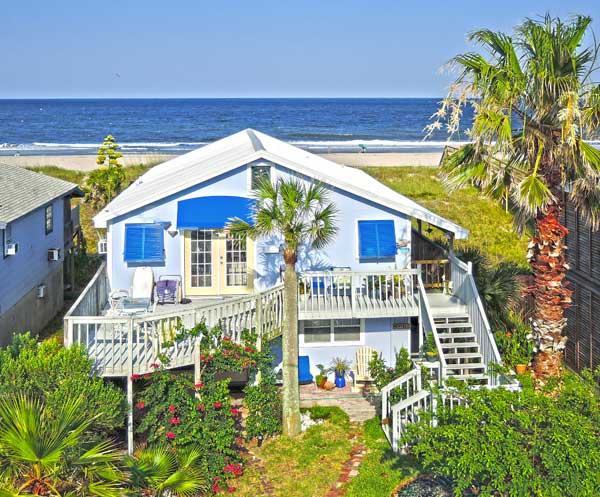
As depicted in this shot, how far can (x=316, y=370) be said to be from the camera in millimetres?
20078

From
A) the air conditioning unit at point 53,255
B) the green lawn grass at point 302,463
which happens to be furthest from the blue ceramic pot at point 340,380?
the air conditioning unit at point 53,255

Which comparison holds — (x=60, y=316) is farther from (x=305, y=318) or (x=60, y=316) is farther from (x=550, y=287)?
(x=550, y=287)

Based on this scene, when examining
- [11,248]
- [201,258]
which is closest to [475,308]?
[201,258]

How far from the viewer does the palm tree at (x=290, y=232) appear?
616 inches

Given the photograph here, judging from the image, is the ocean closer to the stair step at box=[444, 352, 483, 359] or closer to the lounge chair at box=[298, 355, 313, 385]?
the lounge chair at box=[298, 355, 313, 385]

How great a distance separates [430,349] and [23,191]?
13158 millimetres

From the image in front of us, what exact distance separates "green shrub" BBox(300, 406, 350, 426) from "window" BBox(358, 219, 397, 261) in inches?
164

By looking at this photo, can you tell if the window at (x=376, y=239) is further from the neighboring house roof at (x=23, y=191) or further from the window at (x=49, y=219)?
the window at (x=49, y=219)

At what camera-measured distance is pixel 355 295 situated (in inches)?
770

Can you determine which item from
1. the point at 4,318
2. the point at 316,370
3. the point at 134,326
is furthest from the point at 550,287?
the point at 4,318

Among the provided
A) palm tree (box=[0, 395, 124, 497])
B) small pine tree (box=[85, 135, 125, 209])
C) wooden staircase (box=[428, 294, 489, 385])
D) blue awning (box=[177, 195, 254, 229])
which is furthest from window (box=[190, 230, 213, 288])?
small pine tree (box=[85, 135, 125, 209])

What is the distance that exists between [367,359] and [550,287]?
5.36 meters

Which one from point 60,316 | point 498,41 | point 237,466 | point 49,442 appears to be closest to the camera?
point 49,442

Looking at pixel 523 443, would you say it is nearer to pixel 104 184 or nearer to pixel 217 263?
pixel 217 263
